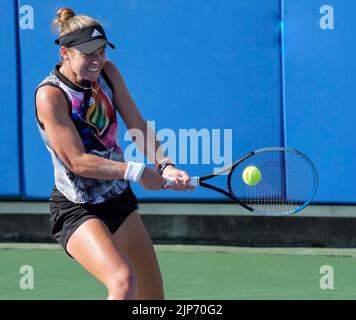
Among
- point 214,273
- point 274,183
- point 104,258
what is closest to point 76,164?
point 104,258

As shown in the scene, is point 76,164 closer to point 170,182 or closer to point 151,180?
point 151,180

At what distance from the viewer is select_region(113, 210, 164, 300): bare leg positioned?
4492 mm

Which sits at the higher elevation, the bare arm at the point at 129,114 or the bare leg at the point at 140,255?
the bare arm at the point at 129,114

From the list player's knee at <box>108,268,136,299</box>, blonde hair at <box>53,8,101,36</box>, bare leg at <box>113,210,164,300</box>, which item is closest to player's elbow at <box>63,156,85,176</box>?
bare leg at <box>113,210,164,300</box>

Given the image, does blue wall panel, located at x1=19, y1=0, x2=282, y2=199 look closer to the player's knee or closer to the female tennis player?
the female tennis player

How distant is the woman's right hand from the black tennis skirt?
21 cm

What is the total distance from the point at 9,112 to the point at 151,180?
3.86 metres

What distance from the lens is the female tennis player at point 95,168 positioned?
4.27 m

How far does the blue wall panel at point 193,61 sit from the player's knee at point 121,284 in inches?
144

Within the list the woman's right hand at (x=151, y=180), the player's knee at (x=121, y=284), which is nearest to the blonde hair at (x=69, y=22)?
the woman's right hand at (x=151, y=180)

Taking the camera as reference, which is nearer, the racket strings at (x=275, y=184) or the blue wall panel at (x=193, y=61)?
the racket strings at (x=275, y=184)

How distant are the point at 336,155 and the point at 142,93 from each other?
161cm

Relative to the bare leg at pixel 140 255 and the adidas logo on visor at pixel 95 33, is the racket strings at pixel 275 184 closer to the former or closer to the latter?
the bare leg at pixel 140 255
